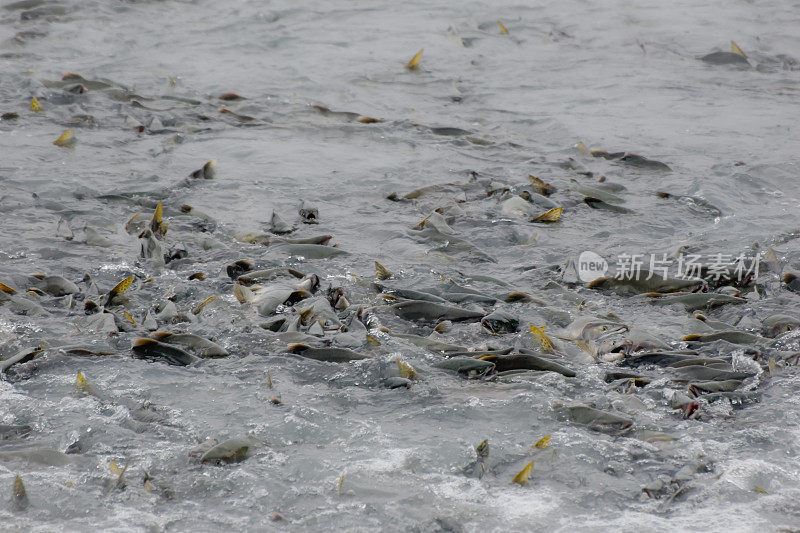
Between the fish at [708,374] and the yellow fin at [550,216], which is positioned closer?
the fish at [708,374]

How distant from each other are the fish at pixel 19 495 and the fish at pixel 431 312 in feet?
6.57

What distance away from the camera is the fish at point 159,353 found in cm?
369

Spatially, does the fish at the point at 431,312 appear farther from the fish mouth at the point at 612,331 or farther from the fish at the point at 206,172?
the fish at the point at 206,172

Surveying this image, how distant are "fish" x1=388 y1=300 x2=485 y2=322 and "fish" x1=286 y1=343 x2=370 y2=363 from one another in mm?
511

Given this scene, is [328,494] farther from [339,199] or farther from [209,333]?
[339,199]

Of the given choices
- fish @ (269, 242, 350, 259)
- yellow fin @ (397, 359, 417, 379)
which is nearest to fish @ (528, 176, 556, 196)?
fish @ (269, 242, 350, 259)

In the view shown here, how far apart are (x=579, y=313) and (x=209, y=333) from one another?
1.95m

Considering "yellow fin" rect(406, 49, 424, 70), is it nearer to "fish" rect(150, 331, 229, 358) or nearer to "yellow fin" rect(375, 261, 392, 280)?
"yellow fin" rect(375, 261, 392, 280)

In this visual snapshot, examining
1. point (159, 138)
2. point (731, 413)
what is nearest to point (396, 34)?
point (159, 138)

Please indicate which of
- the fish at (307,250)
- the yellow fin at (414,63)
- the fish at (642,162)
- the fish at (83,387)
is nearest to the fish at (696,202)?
the fish at (642,162)

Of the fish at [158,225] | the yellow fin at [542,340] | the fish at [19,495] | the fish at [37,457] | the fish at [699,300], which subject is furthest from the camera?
the fish at [158,225]

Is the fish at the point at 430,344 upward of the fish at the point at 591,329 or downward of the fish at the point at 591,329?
upward

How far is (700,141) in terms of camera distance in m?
6.76

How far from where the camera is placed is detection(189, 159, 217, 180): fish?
587cm
